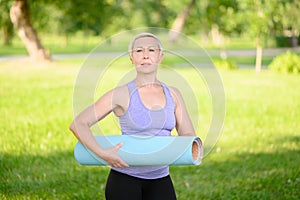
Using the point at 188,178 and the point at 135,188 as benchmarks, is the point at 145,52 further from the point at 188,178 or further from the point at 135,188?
the point at 188,178

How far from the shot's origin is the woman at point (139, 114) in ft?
8.20

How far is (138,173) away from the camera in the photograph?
269 centimetres

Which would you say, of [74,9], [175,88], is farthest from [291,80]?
[175,88]

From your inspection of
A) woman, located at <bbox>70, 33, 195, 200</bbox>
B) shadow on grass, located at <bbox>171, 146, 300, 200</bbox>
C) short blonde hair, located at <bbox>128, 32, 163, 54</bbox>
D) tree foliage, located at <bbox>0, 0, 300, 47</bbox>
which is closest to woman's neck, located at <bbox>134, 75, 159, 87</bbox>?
woman, located at <bbox>70, 33, 195, 200</bbox>

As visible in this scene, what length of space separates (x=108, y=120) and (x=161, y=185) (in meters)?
0.44

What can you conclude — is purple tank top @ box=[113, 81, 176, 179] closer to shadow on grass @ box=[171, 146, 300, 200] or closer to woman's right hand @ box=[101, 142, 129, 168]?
woman's right hand @ box=[101, 142, 129, 168]

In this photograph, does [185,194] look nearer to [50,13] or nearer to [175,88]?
[175,88]

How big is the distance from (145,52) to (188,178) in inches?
121

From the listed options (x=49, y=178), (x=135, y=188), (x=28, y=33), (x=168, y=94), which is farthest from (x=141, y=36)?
(x=28, y=33)

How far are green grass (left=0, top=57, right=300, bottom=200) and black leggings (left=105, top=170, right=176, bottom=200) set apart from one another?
0.28 meters

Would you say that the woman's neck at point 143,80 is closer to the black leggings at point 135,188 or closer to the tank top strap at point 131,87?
the tank top strap at point 131,87

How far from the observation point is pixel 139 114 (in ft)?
8.36

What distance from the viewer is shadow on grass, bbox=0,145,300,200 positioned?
4.72 m

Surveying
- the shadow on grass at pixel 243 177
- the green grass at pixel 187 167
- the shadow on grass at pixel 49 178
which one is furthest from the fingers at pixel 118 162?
the shadow on grass at pixel 243 177
